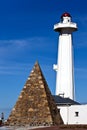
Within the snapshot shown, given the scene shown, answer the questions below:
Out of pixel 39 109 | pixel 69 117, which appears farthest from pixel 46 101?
pixel 69 117

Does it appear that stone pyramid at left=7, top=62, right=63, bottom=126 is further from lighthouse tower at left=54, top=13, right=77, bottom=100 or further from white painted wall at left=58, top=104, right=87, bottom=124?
lighthouse tower at left=54, top=13, right=77, bottom=100

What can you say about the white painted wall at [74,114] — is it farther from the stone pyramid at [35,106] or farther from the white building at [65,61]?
the stone pyramid at [35,106]

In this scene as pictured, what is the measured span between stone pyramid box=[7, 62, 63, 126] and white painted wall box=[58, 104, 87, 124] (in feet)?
48.4

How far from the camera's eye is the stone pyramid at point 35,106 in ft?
98.9

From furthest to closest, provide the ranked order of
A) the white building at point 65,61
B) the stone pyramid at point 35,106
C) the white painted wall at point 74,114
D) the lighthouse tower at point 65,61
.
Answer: the lighthouse tower at point 65,61
the white building at point 65,61
the white painted wall at point 74,114
the stone pyramid at point 35,106

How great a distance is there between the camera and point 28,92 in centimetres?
3153

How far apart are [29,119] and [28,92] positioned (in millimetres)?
2194

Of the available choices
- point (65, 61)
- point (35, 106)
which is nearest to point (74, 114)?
point (65, 61)

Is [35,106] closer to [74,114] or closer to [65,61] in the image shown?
[74,114]

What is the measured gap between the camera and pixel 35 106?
30.7m

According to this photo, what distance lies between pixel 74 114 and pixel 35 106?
1736cm

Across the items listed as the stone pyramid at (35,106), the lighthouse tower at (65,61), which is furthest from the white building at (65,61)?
the stone pyramid at (35,106)

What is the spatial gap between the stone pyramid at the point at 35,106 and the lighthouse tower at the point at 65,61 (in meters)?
21.0

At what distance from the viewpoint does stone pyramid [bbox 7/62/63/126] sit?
30.2 meters
